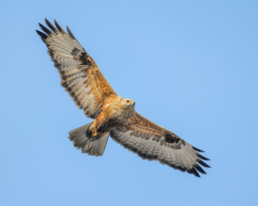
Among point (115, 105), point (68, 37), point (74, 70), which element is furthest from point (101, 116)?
point (68, 37)

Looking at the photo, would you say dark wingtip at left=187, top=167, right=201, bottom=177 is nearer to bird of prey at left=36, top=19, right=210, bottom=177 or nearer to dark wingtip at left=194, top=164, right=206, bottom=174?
bird of prey at left=36, top=19, right=210, bottom=177

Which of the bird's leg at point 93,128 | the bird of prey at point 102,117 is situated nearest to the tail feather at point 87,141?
the bird of prey at point 102,117

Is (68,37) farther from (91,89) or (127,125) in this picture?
(127,125)

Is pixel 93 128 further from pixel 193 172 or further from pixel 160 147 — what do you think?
pixel 193 172

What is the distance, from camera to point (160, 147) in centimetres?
1191

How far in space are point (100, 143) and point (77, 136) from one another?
0.76 m

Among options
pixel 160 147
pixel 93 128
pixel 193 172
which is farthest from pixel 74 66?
pixel 193 172

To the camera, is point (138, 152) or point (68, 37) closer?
point (68, 37)

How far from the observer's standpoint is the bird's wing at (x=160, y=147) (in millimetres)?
11828

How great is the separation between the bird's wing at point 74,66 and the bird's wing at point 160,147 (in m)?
1.72

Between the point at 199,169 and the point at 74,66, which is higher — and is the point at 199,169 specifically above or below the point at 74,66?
below

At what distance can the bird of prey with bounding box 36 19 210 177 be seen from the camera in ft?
34.6

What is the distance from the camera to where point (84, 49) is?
10.6 m

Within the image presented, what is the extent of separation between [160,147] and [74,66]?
3860mm
